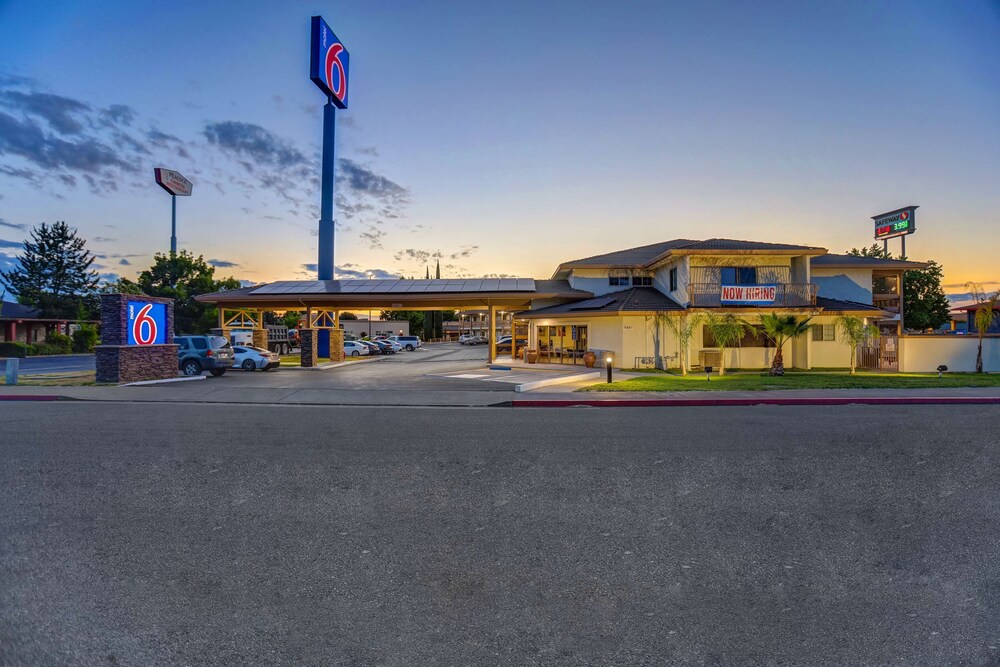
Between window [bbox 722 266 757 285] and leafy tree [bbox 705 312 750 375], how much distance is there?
2090 mm

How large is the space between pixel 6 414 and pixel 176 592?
38.0 ft

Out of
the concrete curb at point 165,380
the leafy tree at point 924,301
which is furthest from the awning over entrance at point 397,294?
the leafy tree at point 924,301

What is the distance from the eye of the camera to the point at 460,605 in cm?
335

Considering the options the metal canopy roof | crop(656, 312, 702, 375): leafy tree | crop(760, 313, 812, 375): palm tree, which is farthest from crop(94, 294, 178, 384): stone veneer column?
crop(760, 313, 812, 375): palm tree

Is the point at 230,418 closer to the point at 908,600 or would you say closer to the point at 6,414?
the point at 6,414

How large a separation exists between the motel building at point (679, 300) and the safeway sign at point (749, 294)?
5cm

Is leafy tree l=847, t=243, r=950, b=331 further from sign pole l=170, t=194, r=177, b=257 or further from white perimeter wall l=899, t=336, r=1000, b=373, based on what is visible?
sign pole l=170, t=194, r=177, b=257

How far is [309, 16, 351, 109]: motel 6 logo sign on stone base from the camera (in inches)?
1479

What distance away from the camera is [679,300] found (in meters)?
24.8

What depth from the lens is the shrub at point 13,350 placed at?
3895 centimetres

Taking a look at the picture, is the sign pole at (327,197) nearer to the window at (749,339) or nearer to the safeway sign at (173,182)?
the window at (749,339)

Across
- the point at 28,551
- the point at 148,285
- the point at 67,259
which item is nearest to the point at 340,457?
the point at 28,551

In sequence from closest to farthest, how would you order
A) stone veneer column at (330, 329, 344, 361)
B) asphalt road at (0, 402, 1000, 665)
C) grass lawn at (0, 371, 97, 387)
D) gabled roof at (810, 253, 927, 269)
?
asphalt road at (0, 402, 1000, 665)
grass lawn at (0, 371, 97, 387)
gabled roof at (810, 253, 927, 269)
stone veneer column at (330, 329, 344, 361)

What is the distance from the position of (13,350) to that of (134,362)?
103ft
